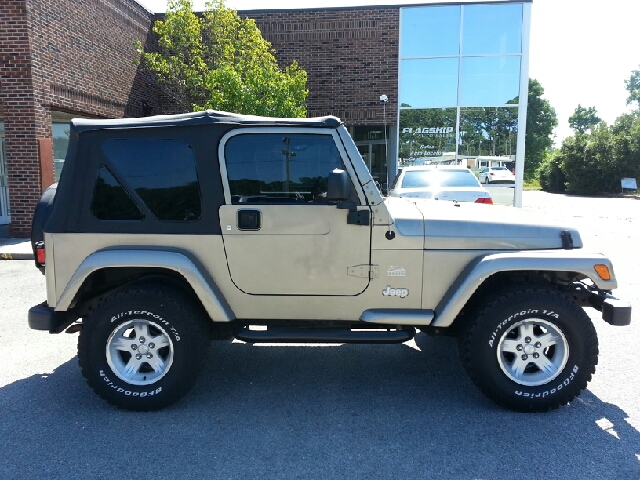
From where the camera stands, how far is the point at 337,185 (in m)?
3.16

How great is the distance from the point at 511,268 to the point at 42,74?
11.2m

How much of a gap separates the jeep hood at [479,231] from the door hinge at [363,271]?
1.10 feet

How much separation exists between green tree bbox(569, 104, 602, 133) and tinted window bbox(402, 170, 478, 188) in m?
72.1

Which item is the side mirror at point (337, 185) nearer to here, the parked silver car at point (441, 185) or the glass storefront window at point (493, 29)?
the parked silver car at point (441, 185)

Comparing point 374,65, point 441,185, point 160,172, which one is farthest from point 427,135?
point 160,172

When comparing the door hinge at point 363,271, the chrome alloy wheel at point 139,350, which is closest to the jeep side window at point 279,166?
the door hinge at point 363,271

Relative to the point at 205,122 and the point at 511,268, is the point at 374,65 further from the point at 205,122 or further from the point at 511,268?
the point at 511,268

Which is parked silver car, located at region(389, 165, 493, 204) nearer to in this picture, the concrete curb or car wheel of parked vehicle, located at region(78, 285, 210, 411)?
car wheel of parked vehicle, located at region(78, 285, 210, 411)

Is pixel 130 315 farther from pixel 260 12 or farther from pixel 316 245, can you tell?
pixel 260 12

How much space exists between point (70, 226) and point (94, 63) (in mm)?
10955

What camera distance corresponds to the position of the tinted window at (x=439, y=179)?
915 cm

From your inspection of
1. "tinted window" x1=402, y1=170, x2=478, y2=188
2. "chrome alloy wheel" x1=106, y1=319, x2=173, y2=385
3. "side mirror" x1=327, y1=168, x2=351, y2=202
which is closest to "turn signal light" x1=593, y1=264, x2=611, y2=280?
"side mirror" x1=327, y1=168, x2=351, y2=202

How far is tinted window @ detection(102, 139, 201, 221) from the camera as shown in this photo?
135 inches

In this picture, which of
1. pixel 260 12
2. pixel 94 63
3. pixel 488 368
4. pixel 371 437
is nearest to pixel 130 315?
pixel 371 437
